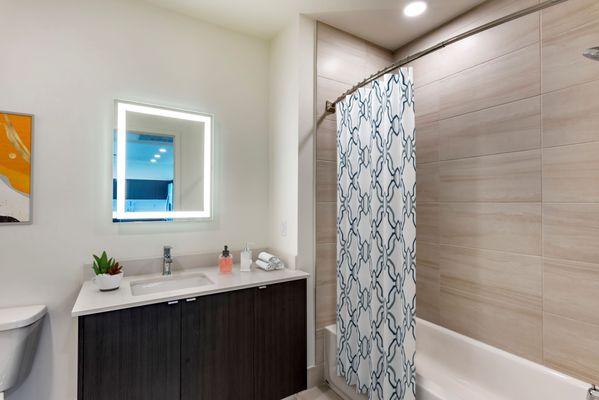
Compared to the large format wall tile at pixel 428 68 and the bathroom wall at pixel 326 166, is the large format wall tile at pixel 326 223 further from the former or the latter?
the large format wall tile at pixel 428 68

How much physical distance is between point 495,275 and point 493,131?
88 centimetres

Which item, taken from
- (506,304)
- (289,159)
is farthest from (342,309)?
(289,159)

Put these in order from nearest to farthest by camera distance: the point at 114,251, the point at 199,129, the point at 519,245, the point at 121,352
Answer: the point at 121,352 < the point at 519,245 < the point at 114,251 < the point at 199,129

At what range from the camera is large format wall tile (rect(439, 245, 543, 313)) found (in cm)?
159

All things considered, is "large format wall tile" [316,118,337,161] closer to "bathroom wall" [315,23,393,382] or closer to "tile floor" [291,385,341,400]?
"bathroom wall" [315,23,393,382]

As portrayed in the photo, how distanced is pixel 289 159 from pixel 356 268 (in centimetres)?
90

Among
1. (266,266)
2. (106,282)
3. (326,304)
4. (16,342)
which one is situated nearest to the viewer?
(16,342)

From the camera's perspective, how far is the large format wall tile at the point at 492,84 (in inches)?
63.0

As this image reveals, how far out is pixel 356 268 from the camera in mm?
1811

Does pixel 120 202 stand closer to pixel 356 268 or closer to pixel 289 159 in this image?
pixel 289 159

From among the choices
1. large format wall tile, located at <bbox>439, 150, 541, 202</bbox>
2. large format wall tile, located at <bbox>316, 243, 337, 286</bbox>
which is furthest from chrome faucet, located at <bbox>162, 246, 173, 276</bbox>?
large format wall tile, located at <bbox>439, 150, 541, 202</bbox>

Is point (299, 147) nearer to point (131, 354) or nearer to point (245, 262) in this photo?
point (245, 262)

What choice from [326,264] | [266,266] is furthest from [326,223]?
[266,266]

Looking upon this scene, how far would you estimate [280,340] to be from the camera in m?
1.80
